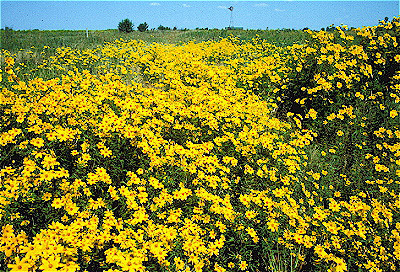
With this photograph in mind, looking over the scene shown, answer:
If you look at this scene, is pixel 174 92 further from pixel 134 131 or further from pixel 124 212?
pixel 124 212

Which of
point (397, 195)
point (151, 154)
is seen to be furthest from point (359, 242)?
point (151, 154)

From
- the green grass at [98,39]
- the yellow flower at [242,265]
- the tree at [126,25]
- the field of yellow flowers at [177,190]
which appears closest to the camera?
the field of yellow flowers at [177,190]

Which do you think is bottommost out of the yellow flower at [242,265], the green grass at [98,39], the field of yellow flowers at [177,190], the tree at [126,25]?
the yellow flower at [242,265]

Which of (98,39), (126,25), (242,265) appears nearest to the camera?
(242,265)

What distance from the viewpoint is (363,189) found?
443 cm

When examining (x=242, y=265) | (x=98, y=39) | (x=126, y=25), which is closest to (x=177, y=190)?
(x=242, y=265)

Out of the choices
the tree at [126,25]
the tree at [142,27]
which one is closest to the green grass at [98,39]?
the tree at [126,25]

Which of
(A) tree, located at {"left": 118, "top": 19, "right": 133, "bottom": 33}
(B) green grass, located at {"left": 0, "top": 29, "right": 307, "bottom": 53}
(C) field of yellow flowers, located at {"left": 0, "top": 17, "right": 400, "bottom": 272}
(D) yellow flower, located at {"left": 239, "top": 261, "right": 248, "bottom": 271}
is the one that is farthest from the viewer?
(A) tree, located at {"left": 118, "top": 19, "right": 133, "bottom": 33}

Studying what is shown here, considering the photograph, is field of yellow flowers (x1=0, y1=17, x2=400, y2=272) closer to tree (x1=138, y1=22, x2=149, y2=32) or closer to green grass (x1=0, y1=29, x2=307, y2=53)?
green grass (x1=0, y1=29, x2=307, y2=53)

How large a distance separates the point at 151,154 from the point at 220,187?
3.09 ft

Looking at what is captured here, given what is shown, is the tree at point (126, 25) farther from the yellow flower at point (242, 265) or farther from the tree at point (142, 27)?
the yellow flower at point (242, 265)

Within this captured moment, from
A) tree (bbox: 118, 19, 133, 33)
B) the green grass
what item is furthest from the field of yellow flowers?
tree (bbox: 118, 19, 133, 33)

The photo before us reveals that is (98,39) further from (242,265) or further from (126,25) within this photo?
(242,265)

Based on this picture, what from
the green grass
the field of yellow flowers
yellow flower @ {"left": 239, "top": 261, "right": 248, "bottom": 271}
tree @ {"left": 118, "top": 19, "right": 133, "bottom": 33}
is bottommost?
yellow flower @ {"left": 239, "top": 261, "right": 248, "bottom": 271}
